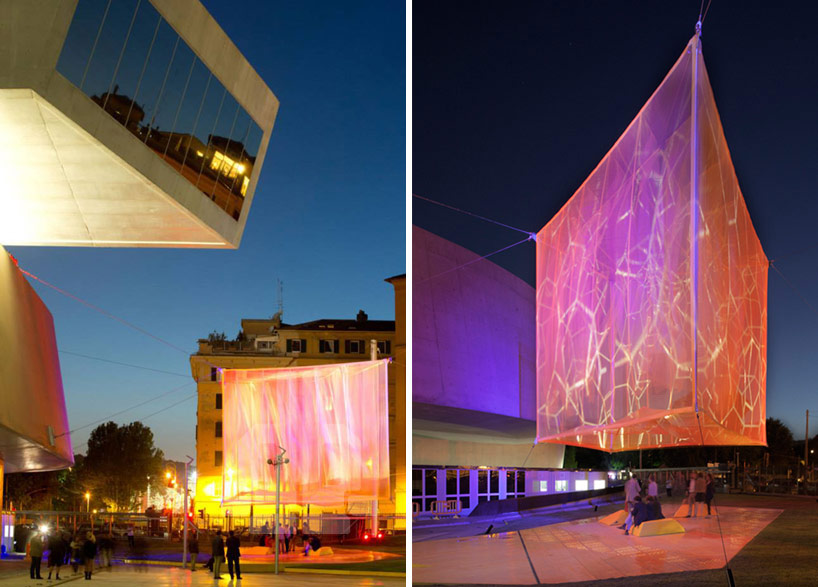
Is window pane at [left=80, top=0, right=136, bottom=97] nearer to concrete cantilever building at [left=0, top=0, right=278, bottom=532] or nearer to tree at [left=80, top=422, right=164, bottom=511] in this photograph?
concrete cantilever building at [left=0, top=0, right=278, bottom=532]

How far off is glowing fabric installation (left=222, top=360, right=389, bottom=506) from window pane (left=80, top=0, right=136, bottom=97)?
1887 cm

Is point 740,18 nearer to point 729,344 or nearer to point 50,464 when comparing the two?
point 729,344

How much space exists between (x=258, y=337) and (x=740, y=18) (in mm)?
59387

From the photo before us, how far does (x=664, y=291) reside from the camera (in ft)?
37.4

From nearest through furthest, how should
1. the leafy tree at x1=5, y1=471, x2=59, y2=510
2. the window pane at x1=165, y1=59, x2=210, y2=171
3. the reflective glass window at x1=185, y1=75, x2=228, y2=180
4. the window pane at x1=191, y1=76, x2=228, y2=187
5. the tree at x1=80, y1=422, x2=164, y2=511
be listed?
the window pane at x1=165, y1=59, x2=210, y2=171 < the reflective glass window at x1=185, y1=75, x2=228, y2=180 < the window pane at x1=191, y1=76, x2=228, y2=187 < the leafy tree at x1=5, y1=471, x2=59, y2=510 < the tree at x1=80, y1=422, x2=164, y2=511

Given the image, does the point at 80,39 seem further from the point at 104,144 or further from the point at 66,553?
the point at 66,553

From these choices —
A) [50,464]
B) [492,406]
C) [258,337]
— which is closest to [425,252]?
[492,406]

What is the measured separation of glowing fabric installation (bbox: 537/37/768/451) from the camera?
1119 centimetres

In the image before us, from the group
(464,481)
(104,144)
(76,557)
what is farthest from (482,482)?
(104,144)

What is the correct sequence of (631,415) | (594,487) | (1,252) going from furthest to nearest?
1. (594,487)
2. (1,252)
3. (631,415)

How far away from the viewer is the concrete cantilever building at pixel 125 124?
14.8 meters

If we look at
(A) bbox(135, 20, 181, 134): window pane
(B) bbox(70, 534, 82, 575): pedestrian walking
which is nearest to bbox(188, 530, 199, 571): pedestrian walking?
(B) bbox(70, 534, 82, 575): pedestrian walking

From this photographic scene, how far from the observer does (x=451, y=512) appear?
2469 cm

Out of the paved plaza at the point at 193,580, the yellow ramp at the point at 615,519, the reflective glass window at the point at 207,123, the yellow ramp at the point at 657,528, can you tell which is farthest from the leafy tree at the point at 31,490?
the yellow ramp at the point at 657,528
